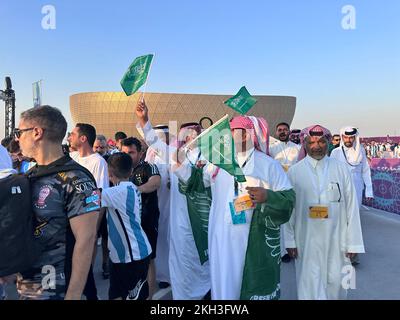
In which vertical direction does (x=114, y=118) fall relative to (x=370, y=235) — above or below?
above

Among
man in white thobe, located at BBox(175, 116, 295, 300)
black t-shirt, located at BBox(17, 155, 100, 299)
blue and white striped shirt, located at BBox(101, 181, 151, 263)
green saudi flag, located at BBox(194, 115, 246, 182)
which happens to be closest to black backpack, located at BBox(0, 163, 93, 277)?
black t-shirt, located at BBox(17, 155, 100, 299)

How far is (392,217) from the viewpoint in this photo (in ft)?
25.8

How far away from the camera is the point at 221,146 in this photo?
8.00ft

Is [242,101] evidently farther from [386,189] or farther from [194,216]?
[386,189]

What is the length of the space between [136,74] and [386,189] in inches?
279

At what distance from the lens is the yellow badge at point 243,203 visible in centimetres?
259

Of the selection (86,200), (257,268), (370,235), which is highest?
(86,200)

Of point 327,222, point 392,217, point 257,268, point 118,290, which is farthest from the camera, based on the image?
point 392,217

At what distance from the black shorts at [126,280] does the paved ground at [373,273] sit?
1.24 m

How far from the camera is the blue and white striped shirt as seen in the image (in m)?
2.70

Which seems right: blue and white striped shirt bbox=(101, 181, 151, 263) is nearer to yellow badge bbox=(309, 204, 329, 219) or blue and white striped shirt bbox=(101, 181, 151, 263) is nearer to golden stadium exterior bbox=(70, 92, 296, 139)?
yellow badge bbox=(309, 204, 329, 219)
